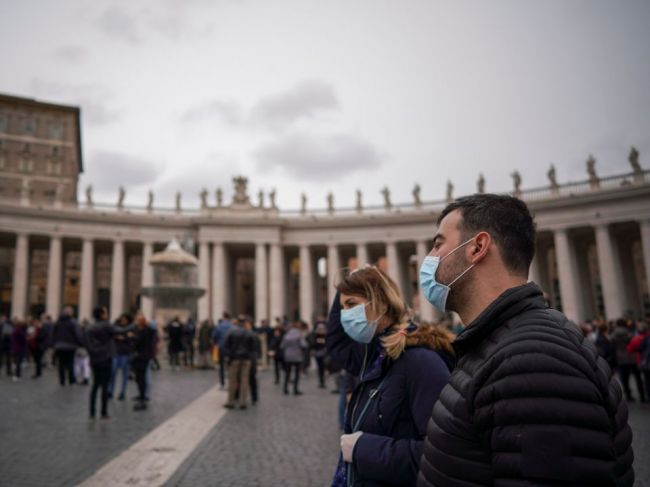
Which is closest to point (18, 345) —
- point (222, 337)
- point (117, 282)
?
point (222, 337)

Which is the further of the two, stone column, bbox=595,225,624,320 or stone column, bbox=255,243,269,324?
stone column, bbox=255,243,269,324

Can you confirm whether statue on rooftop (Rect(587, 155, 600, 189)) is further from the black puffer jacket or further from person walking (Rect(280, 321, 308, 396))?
the black puffer jacket

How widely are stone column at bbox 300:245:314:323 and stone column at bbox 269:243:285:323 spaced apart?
1.98 meters

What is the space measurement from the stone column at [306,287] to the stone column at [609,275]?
24.5 m

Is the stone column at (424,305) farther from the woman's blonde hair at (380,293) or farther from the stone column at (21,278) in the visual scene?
the woman's blonde hair at (380,293)

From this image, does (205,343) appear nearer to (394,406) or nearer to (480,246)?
(394,406)

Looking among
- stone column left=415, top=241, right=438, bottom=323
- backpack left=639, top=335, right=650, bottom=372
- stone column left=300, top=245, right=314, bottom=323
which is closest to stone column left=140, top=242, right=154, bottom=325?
stone column left=300, top=245, right=314, bottom=323

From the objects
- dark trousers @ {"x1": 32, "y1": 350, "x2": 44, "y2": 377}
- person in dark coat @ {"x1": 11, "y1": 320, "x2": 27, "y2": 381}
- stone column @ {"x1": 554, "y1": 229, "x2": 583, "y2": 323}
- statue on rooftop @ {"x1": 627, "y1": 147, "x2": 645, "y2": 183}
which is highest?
statue on rooftop @ {"x1": 627, "y1": 147, "x2": 645, "y2": 183}

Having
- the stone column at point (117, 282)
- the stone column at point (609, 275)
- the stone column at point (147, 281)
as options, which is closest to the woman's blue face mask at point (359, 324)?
the stone column at point (609, 275)

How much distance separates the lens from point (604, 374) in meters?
1.58

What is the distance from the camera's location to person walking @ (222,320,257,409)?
480 inches

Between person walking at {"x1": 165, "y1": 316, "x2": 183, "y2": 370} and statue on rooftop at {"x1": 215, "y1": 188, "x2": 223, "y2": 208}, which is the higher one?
statue on rooftop at {"x1": 215, "y1": 188, "x2": 223, "y2": 208}

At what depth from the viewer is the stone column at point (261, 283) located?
1774 inches

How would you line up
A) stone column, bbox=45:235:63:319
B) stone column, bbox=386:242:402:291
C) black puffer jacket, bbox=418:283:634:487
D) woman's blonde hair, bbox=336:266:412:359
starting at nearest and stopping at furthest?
black puffer jacket, bbox=418:283:634:487 → woman's blonde hair, bbox=336:266:412:359 → stone column, bbox=45:235:63:319 → stone column, bbox=386:242:402:291
